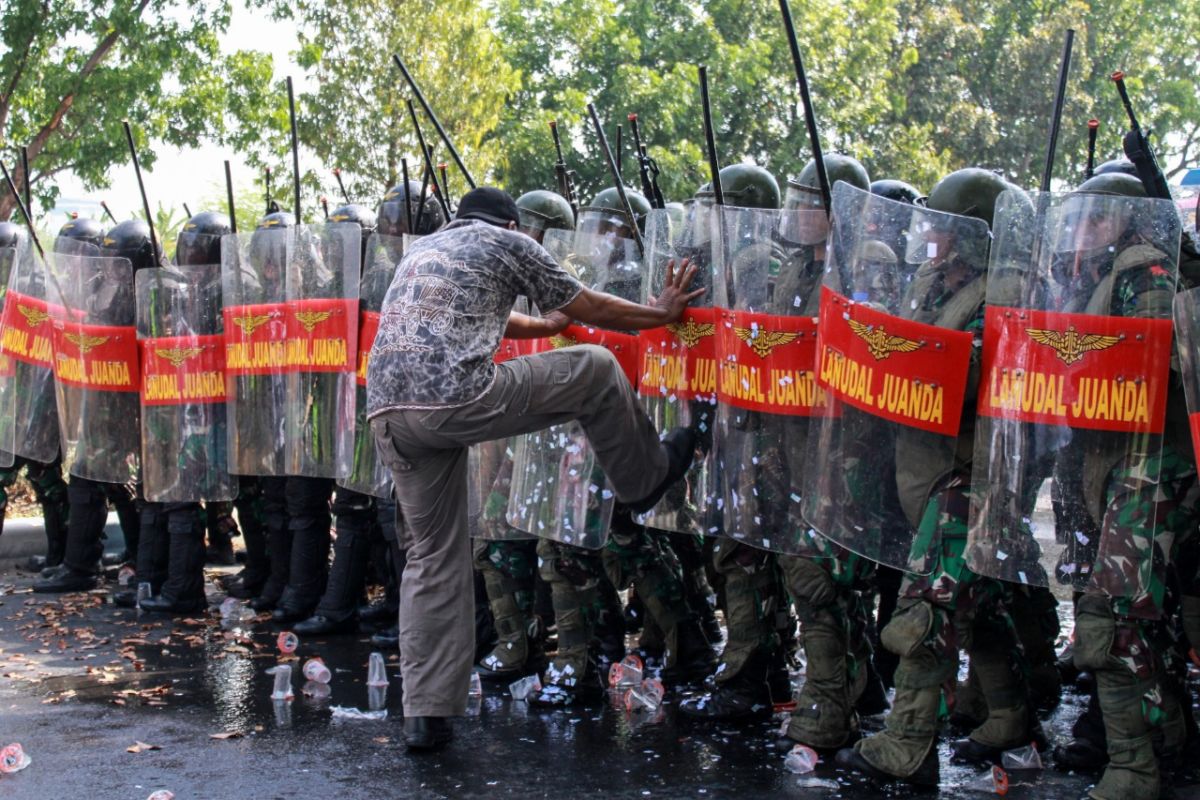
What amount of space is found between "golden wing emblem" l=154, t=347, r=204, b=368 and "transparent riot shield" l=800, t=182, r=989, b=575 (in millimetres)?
4118

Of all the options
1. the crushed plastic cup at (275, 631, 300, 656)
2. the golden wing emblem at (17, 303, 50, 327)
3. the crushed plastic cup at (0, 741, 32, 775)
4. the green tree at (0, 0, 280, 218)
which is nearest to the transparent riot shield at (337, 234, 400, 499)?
the crushed plastic cup at (275, 631, 300, 656)

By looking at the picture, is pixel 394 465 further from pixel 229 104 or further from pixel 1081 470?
pixel 229 104

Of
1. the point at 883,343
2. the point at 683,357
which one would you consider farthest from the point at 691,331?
the point at 883,343

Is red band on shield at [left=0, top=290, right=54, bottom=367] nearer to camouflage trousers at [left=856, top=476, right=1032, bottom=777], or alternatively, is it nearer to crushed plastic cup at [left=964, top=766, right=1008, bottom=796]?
camouflage trousers at [left=856, top=476, right=1032, bottom=777]

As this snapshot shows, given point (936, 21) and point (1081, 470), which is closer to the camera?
point (1081, 470)

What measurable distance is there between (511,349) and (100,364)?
298 centimetres

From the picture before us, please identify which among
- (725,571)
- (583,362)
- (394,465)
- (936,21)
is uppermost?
(936,21)

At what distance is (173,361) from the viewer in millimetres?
7676

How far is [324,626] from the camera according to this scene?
735cm

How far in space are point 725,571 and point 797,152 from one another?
19777mm

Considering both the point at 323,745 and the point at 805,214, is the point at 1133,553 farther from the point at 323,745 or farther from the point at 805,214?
the point at 323,745

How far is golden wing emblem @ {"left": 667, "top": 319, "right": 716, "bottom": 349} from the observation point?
17.4 feet

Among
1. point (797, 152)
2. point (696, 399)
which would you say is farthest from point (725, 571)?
point (797, 152)

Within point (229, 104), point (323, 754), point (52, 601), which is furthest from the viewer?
point (229, 104)
